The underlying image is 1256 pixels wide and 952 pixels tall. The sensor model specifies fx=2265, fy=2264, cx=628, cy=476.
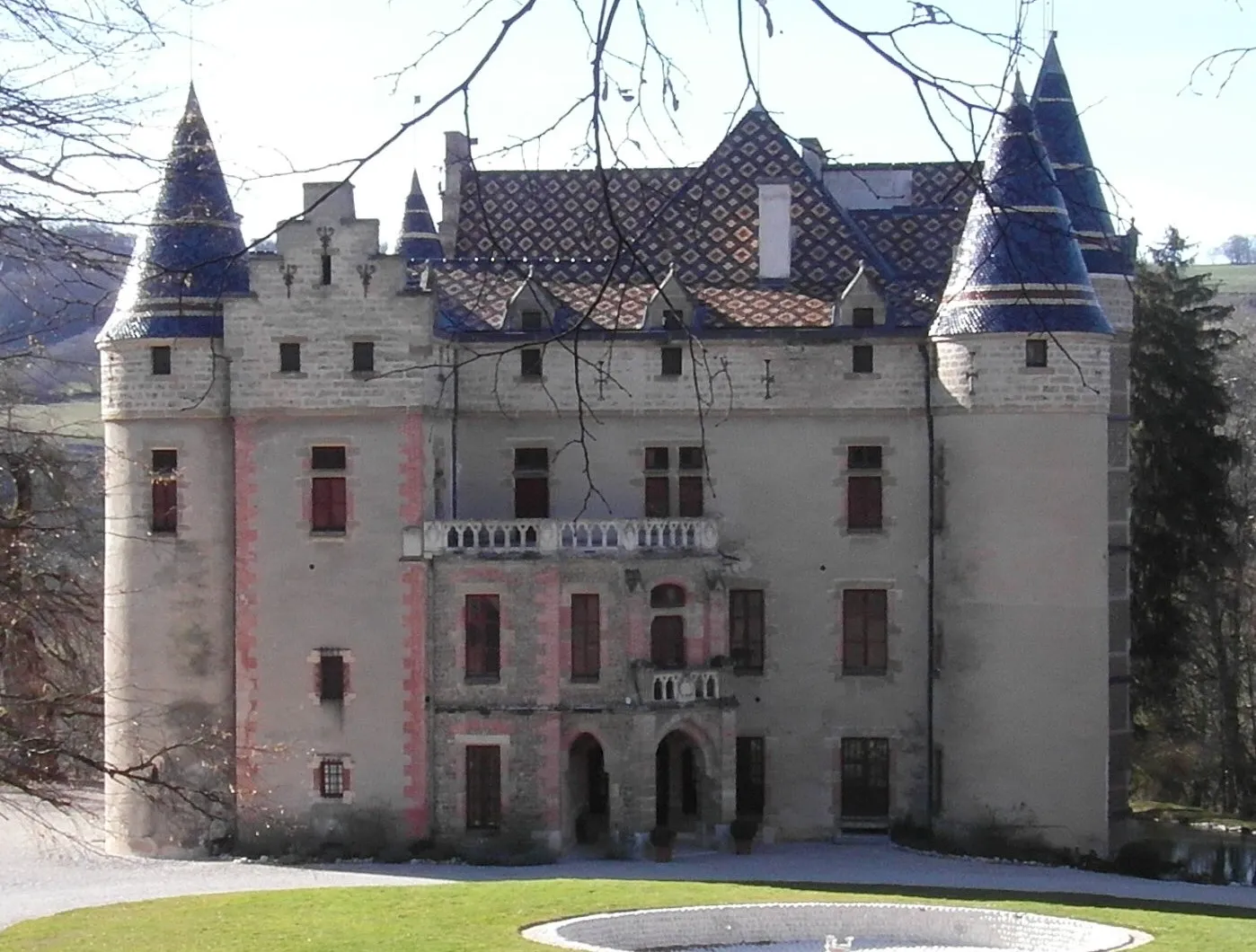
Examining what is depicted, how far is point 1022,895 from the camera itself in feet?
96.8

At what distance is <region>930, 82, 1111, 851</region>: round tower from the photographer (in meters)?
33.4

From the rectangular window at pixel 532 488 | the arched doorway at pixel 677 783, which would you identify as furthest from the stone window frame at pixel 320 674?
the arched doorway at pixel 677 783

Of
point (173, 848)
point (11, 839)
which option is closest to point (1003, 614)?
point (173, 848)

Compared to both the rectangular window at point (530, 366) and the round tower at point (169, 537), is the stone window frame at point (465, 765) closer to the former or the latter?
the round tower at point (169, 537)

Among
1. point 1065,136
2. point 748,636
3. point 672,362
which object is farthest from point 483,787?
point 1065,136

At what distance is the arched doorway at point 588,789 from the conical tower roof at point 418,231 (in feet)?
33.5

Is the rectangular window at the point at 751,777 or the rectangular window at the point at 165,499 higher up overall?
the rectangular window at the point at 165,499

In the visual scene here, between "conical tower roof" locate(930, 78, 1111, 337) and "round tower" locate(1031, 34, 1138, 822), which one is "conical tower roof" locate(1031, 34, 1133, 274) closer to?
"round tower" locate(1031, 34, 1138, 822)

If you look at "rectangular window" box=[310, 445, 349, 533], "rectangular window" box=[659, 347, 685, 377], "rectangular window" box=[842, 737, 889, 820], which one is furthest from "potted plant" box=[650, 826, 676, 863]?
"rectangular window" box=[659, 347, 685, 377]

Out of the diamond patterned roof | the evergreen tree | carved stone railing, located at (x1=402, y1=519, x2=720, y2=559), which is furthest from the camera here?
the evergreen tree

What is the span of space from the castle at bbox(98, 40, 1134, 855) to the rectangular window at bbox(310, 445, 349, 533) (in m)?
0.06

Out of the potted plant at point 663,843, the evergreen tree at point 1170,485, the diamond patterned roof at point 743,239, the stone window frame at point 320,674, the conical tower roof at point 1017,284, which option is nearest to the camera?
the potted plant at point 663,843

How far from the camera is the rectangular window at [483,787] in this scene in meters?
33.4

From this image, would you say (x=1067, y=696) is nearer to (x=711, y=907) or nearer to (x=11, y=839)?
(x=711, y=907)
